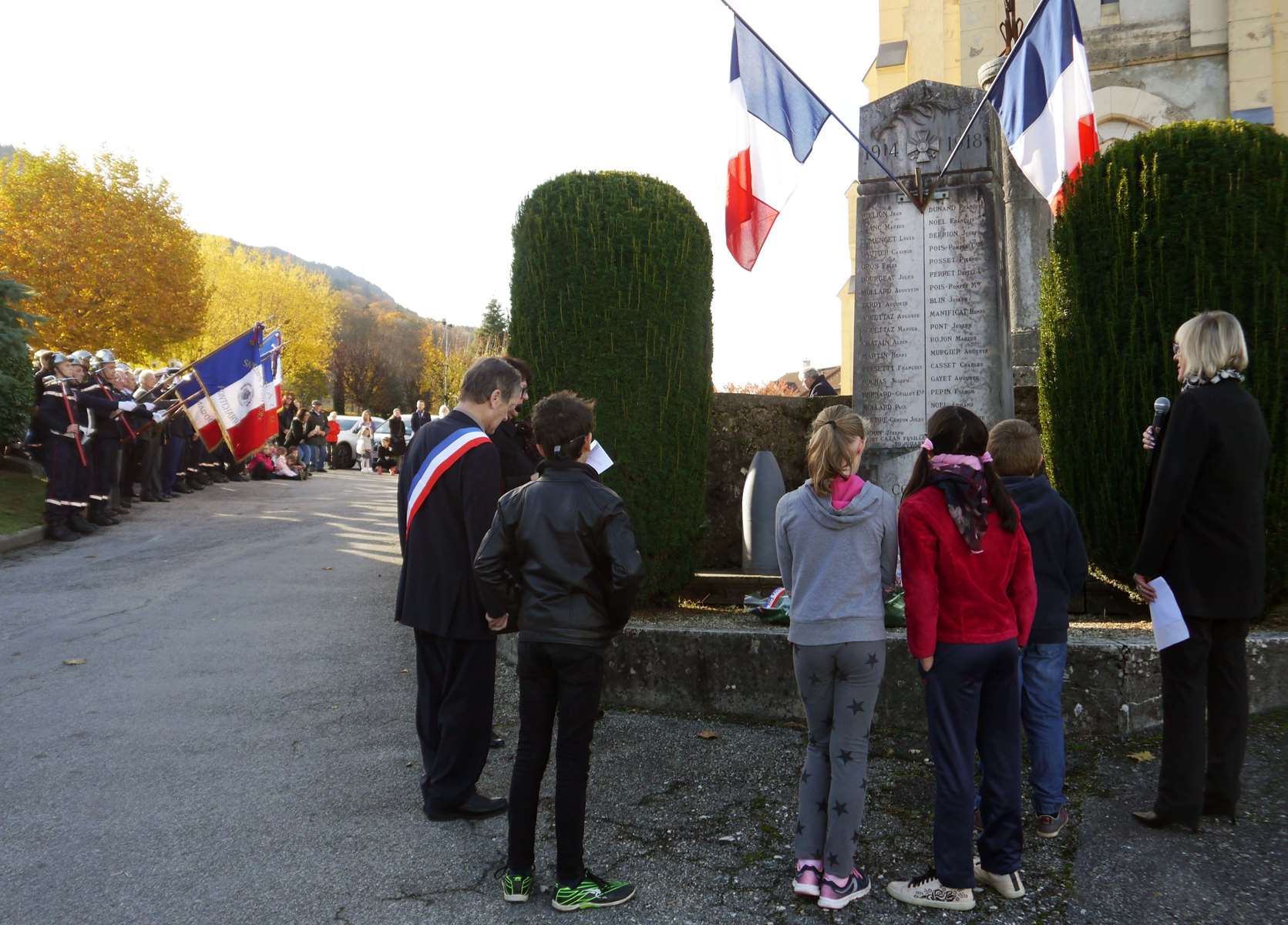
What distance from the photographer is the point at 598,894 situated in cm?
330

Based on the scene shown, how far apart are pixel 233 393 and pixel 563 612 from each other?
512 inches

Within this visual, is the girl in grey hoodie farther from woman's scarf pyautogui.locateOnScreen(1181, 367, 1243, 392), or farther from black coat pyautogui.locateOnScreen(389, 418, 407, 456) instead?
black coat pyautogui.locateOnScreen(389, 418, 407, 456)

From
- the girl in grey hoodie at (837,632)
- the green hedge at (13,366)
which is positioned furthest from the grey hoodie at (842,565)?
the green hedge at (13,366)

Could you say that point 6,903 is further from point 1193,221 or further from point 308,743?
point 1193,221

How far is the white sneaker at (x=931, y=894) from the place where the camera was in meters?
3.22

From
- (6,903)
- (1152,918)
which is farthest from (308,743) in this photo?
(1152,918)

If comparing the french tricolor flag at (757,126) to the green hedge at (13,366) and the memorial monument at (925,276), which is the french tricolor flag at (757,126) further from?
the green hedge at (13,366)

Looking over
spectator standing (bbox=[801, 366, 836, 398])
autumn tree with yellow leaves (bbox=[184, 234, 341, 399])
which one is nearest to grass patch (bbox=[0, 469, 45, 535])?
spectator standing (bbox=[801, 366, 836, 398])

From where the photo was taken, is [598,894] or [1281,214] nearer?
[598,894]

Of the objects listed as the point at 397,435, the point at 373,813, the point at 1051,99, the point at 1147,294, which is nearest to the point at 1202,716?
the point at 1147,294

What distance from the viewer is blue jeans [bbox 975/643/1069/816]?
382 cm

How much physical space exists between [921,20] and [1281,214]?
2165cm

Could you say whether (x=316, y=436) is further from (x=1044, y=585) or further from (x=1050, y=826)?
(x=1050, y=826)

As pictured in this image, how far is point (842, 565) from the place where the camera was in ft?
11.3
